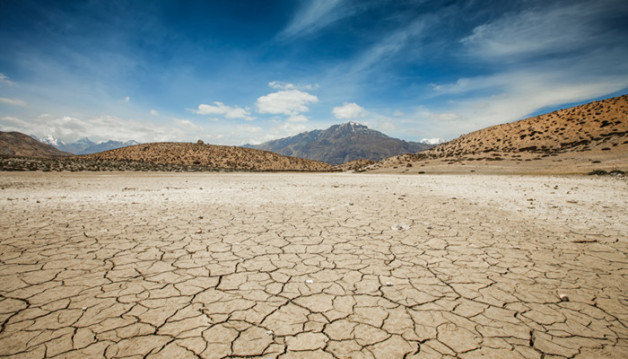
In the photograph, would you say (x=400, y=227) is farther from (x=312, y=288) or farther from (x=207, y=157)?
(x=207, y=157)

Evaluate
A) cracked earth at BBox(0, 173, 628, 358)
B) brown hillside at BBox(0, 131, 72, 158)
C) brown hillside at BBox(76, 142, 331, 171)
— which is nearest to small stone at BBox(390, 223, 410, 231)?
cracked earth at BBox(0, 173, 628, 358)

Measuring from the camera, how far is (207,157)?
36.8 m

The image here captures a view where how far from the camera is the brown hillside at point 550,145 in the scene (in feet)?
60.5

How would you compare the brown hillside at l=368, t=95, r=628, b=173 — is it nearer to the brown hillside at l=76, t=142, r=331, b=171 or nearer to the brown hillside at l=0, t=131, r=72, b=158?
the brown hillside at l=76, t=142, r=331, b=171

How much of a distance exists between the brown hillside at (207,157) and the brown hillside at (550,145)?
50.6ft

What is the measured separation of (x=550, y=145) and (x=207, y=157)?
133ft

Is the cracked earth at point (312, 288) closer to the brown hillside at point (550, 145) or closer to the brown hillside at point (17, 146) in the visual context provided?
the brown hillside at point (550, 145)

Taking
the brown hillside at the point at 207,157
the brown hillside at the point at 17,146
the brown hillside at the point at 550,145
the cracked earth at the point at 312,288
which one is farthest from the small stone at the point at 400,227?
the brown hillside at the point at 17,146

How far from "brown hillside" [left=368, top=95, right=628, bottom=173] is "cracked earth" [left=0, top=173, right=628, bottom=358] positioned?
1769cm

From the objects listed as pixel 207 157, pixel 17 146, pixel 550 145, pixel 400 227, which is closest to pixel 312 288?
pixel 400 227

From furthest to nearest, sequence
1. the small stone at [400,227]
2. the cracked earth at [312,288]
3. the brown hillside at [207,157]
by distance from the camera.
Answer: the brown hillside at [207,157] < the small stone at [400,227] < the cracked earth at [312,288]

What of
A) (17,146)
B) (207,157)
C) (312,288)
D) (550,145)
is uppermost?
(17,146)

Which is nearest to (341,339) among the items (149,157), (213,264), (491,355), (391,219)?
(491,355)

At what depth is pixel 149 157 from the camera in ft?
117
